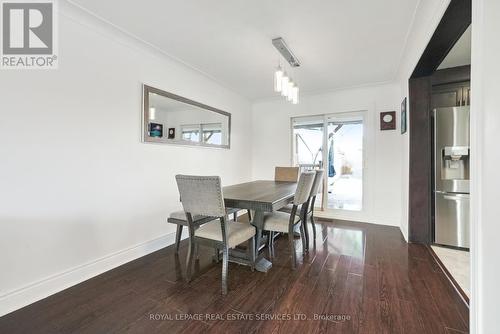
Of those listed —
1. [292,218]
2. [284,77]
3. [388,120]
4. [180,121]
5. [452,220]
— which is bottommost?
[452,220]

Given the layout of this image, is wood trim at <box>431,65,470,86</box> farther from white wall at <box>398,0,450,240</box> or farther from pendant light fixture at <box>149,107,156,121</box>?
pendant light fixture at <box>149,107,156,121</box>

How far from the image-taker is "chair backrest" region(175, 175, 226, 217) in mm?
1724

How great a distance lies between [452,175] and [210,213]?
2820 millimetres

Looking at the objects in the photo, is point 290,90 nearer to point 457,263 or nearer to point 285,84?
point 285,84

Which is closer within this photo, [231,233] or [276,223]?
[231,233]

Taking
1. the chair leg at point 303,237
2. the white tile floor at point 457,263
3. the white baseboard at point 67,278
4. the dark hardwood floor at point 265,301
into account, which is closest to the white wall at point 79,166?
the white baseboard at point 67,278

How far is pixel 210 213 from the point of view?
181 cm

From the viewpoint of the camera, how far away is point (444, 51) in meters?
2.00

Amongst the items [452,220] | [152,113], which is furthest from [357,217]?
[152,113]

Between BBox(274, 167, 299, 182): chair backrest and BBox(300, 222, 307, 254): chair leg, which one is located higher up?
BBox(274, 167, 299, 182): chair backrest

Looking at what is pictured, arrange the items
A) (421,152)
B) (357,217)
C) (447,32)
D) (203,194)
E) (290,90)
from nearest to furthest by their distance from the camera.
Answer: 1. (447,32)
2. (203,194)
3. (290,90)
4. (421,152)
5. (357,217)

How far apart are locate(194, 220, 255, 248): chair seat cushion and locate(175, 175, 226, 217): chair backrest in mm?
210

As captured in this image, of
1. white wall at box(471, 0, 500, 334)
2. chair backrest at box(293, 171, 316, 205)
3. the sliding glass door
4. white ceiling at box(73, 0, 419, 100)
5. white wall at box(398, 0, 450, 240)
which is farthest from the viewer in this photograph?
the sliding glass door

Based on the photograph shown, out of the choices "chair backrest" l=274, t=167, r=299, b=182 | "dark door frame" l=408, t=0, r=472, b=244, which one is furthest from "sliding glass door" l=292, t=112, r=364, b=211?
"dark door frame" l=408, t=0, r=472, b=244
